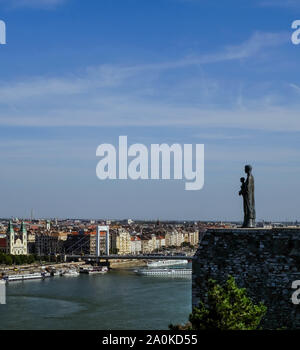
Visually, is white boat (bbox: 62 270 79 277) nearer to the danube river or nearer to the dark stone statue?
the danube river

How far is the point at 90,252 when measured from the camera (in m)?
41.8

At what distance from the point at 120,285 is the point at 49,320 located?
31.0 ft

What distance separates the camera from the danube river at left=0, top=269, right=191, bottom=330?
1247 cm

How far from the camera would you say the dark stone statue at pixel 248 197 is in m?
4.44

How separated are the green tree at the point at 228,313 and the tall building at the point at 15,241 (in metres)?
34.8

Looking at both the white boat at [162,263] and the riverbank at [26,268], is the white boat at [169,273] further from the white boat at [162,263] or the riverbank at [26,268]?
the white boat at [162,263]

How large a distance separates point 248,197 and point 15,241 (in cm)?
3546

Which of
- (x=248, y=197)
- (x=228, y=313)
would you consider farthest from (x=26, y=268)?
(x=228, y=313)

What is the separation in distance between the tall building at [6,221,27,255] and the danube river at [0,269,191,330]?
47.4 feet

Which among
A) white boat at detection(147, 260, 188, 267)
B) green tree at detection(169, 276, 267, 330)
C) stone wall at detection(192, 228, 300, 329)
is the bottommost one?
white boat at detection(147, 260, 188, 267)

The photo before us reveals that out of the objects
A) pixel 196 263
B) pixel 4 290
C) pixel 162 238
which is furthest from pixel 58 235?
pixel 196 263

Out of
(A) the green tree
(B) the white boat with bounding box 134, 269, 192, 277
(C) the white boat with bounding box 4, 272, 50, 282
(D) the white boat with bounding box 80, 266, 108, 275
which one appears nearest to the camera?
(A) the green tree

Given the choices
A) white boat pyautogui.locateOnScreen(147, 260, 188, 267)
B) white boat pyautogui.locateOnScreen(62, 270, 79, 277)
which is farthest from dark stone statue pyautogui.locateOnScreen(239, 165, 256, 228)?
white boat pyautogui.locateOnScreen(147, 260, 188, 267)
